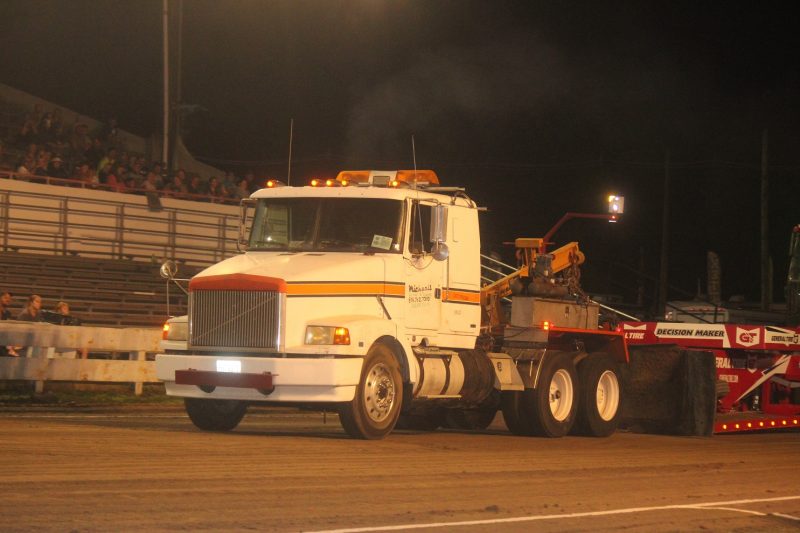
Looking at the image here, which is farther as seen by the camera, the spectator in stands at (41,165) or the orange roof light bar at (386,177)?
the spectator in stands at (41,165)

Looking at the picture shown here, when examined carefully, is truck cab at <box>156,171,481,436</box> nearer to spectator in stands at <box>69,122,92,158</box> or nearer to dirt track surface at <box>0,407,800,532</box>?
dirt track surface at <box>0,407,800,532</box>

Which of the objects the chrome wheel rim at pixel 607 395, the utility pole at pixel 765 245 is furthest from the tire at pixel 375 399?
the utility pole at pixel 765 245

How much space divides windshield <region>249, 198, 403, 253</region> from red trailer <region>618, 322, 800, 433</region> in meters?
5.96

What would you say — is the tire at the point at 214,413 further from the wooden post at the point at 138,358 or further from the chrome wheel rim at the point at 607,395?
the wooden post at the point at 138,358

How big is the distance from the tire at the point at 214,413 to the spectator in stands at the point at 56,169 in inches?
672

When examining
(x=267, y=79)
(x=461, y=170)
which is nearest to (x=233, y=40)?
(x=267, y=79)

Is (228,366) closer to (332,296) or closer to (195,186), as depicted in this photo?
(332,296)

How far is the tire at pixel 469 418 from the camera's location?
61.3 ft

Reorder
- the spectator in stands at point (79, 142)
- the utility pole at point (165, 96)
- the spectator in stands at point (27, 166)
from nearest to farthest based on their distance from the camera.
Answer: the spectator in stands at point (27, 166) → the spectator in stands at point (79, 142) → the utility pole at point (165, 96)

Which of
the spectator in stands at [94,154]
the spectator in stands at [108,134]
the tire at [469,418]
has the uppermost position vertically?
the spectator in stands at [108,134]

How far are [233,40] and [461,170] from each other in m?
14.5

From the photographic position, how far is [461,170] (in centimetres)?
6038

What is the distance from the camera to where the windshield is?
15.4 meters

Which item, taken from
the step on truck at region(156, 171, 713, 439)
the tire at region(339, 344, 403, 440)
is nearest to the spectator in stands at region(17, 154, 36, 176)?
the step on truck at region(156, 171, 713, 439)
